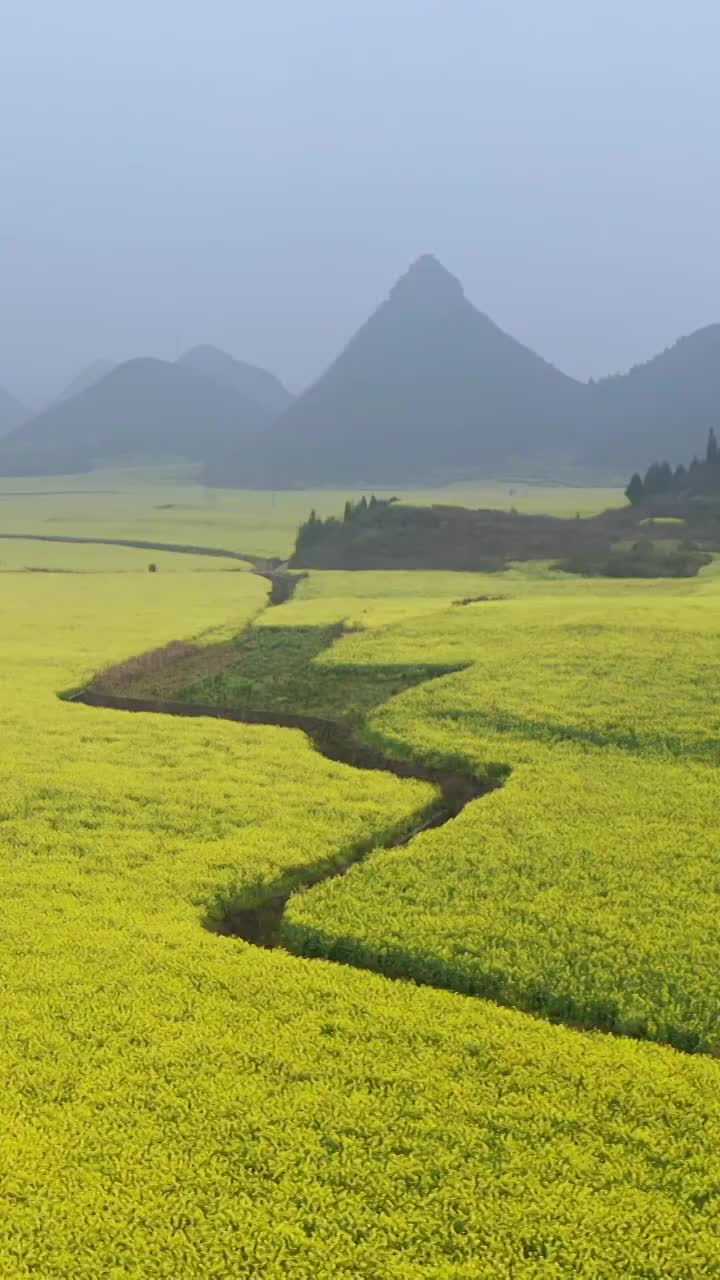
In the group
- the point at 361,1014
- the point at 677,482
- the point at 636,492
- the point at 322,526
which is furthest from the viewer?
the point at 677,482

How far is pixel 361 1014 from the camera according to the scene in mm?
18969

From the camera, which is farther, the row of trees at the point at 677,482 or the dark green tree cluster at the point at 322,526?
the row of trees at the point at 677,482

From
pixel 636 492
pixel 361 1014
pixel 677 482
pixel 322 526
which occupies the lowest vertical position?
pixel 361 1014

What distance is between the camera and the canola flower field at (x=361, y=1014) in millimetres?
13586

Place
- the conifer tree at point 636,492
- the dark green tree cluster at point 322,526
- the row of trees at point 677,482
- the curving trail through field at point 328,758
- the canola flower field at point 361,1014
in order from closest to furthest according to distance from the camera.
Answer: the canola flower field at point 361,1014, the curving trail through field at point 328,758, the dark green tree cluster at point 322,526, the row of trees at point 677,482, the conifer tree at point 636,492

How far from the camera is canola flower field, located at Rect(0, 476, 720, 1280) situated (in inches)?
535

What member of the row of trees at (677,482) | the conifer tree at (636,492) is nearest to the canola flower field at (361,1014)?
the conifer tree at (636,492)

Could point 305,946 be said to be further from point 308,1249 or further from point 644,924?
point 308,1249

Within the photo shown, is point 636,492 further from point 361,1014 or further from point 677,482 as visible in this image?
point 361,1014

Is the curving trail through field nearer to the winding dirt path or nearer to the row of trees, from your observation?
the winding dirt path

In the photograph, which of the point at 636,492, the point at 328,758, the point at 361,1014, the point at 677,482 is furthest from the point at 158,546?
the point at 361,1014

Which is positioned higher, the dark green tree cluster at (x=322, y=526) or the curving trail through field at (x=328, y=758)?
the dark green tree cluster at (x=322, y=526)

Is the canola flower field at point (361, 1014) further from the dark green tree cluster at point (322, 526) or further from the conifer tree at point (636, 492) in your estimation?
the conifer tree at point (636, 492)

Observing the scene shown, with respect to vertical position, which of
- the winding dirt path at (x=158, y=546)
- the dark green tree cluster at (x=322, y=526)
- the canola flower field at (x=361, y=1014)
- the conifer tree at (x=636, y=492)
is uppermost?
the conifer tree at (x=636, y=492)
